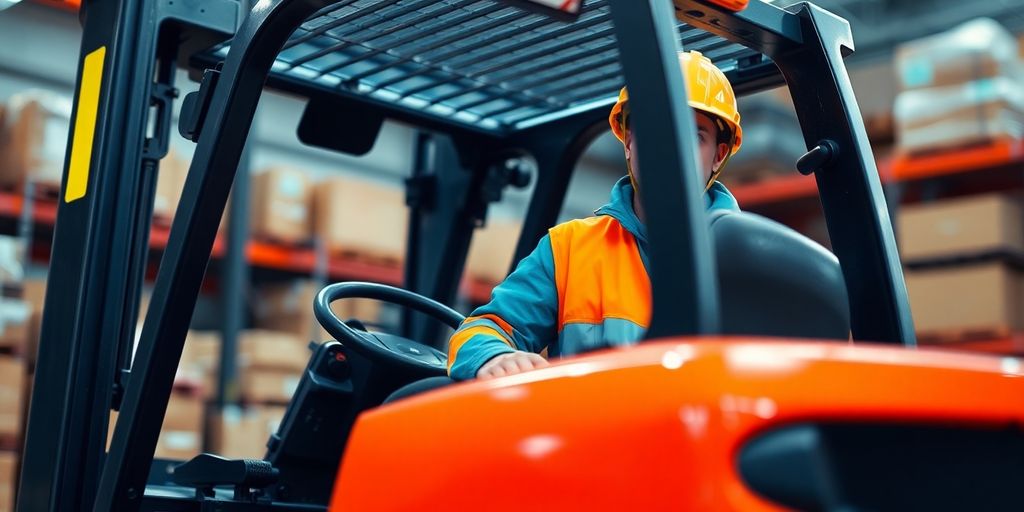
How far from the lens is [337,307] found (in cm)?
850

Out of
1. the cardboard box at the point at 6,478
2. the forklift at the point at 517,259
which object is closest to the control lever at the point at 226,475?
the forklift at the point at 517,259

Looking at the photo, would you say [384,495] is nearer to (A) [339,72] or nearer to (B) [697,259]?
(B) [697,259]

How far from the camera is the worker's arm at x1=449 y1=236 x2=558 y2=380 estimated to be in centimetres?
208

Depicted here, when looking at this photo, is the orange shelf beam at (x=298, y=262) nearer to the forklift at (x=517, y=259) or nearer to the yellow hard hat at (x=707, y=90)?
the forklift at (x=517, y=259)

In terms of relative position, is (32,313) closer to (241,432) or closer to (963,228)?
(241,432)

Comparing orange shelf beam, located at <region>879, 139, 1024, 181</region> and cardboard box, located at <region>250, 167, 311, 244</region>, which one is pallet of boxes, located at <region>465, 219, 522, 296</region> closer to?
cardboard box, located at <region>250, 167, 311, 244</region>

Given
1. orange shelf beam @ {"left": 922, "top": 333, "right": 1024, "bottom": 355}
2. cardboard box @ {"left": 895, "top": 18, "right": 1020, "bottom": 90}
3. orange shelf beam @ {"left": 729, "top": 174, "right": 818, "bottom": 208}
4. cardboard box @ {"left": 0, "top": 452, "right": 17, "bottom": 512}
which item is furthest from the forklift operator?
orange shelf beam @ {"left": 729, "top": 174, "right": 818, "bottom": 208}

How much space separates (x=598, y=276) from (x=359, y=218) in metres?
6.75

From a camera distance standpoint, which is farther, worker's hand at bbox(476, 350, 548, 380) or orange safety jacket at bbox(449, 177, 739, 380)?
orange safety jacket at bbox(449, 177, 739, 380)

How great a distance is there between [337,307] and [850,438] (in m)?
7.35

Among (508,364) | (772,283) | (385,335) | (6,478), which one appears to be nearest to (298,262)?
(6,478)

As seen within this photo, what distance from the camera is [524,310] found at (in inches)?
84.6

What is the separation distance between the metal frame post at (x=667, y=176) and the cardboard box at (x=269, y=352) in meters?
6.68

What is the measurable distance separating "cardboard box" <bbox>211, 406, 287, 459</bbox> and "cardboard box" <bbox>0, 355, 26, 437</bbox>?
1363 millimetres
